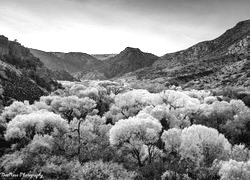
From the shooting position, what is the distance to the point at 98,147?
6525 centimetres

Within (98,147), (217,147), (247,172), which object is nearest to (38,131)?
(98,147)

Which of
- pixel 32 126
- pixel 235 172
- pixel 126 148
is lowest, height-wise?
pixel 126 148

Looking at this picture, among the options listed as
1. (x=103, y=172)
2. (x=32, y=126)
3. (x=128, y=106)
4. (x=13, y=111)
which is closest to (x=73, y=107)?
(x=13, y=111)

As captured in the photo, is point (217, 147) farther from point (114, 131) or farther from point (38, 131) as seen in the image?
point (38, 131)

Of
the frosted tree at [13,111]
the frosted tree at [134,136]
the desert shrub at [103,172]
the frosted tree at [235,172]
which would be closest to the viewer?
the frosted tree at [235,172]

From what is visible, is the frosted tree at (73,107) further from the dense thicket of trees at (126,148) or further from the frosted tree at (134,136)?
the frosted tree at (134,136)

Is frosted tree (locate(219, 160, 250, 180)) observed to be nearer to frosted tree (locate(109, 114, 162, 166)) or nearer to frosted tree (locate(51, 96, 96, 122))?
frosted tree (locate(109, 114, 162, 166))

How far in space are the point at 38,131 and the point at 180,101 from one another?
2228 inches

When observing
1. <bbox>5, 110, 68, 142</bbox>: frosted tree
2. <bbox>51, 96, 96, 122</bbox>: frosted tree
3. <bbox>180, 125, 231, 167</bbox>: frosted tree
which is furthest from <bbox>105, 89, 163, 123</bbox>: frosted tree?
<bbox>180, 125, 231, 167</bbox>: frosted tree

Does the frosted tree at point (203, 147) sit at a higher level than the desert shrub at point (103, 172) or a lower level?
higher

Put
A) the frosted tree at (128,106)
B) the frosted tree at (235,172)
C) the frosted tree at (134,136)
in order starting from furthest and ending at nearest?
1. the frosted tree at (128,106)
2. the frosted tree at (134,136)
3. the frosted tree at (235,172)

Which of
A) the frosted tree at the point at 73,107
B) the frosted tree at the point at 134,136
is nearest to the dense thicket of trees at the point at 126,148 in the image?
the frosted tree at the point at 134,136

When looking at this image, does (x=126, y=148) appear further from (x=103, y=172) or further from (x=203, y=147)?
(x=203, y=147)

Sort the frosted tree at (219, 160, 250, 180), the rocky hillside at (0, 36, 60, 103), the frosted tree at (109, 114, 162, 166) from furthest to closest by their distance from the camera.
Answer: the rocky hillside at (0, 36, 60, 103)
the frosted tree at (109, 114, 162, 166)
the frosted tree at (219, 160, 250, 180)
